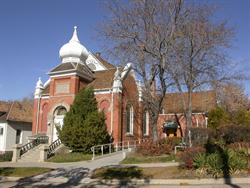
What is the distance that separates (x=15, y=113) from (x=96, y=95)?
13360 mm

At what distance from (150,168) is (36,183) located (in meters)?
6.02

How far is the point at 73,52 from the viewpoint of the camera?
36656 mm

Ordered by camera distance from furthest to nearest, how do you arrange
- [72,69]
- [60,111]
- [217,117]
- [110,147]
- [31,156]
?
[60,111], [72,69], [217,117], [110,147], [31,156]

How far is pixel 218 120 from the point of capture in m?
29.7

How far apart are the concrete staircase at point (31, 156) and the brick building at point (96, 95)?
484 cm

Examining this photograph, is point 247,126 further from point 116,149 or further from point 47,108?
point 47,108

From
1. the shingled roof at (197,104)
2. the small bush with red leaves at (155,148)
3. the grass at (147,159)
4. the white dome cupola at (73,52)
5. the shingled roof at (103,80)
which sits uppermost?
the white dome cupola at (73,52)

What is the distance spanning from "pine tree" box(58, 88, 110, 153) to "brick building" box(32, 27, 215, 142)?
4021 millimetres

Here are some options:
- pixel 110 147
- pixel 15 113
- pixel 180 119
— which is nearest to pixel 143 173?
pixel 110 147

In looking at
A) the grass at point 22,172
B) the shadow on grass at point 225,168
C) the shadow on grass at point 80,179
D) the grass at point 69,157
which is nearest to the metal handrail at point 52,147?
the grass at point 69,157

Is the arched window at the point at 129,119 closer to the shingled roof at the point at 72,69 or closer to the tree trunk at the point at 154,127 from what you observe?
the shingled roof at the point at 72,69

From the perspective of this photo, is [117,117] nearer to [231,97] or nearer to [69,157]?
[69,157]

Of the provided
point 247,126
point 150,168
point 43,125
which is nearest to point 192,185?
point 150,168

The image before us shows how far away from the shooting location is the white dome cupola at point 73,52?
36.7 m
